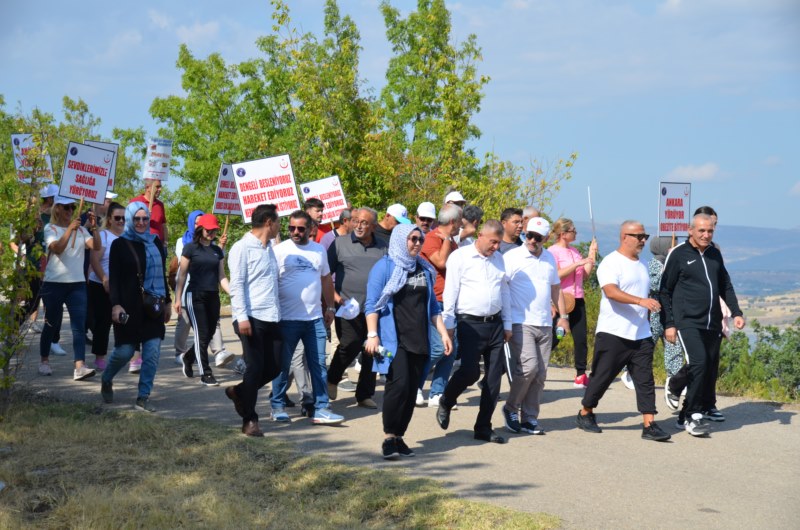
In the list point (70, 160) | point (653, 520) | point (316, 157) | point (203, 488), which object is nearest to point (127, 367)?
point (70, 160)

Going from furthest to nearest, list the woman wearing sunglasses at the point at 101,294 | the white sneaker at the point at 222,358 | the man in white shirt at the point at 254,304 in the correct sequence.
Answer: the woman wearing sunglasses at the point at 101,294 < the white sneaker at the point at 222,358 < the man in white shirt at the point at 254,304

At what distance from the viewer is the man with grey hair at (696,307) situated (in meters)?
9.39

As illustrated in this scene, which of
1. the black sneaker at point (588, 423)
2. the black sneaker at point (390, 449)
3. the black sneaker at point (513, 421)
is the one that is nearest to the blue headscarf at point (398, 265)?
the black sneaker at point (390, 449)

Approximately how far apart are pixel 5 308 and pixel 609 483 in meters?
5.42

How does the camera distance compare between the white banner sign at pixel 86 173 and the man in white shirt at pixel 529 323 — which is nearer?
the man in white shirt at pixel 529 323

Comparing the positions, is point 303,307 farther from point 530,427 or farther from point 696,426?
point 696,426

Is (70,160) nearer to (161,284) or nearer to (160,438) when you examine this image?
(161,284)

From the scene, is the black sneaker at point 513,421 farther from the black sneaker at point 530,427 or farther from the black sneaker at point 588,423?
the black sneaker at point 588,423

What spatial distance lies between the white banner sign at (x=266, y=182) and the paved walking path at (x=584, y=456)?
234 cm

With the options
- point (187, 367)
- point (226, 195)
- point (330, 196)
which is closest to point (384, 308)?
point (187, 367)

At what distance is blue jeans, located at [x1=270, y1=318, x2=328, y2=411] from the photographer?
29.7ft

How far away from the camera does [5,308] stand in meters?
8.70

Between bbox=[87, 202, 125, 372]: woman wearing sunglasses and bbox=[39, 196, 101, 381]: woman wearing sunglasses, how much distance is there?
0.21 m

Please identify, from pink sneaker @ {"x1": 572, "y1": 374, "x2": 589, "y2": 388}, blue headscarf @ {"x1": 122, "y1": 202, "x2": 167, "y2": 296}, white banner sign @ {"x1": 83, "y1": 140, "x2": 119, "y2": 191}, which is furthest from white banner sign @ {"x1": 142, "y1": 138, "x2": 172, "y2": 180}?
pink sneaker @ {"x1": 572, "y1": 374, "x2": 589, "y2": 388}
